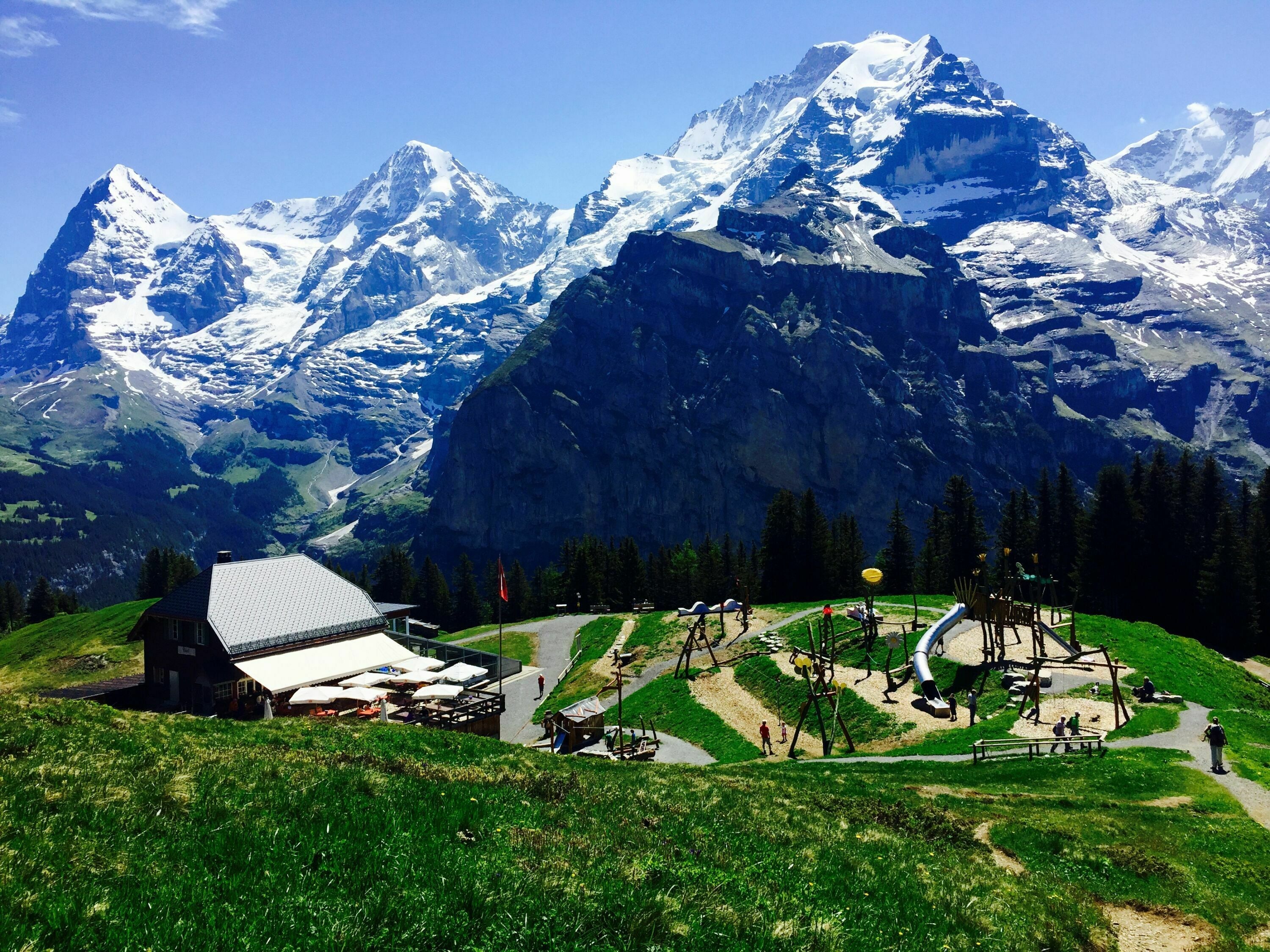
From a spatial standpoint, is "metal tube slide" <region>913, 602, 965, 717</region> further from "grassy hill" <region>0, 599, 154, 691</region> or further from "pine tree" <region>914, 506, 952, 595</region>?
"grassy hill" <region>0, 599, 154, 691</region>

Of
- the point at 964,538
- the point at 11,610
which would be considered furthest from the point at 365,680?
the point at 11,610

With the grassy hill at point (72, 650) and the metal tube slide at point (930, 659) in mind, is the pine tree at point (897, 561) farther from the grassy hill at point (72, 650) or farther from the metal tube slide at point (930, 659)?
the grassy hill at point (72, 650)

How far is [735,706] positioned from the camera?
177ft

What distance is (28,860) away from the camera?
31.0 ft

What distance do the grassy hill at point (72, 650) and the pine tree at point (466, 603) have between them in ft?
177

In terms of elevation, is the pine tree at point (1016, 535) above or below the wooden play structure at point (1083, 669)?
above

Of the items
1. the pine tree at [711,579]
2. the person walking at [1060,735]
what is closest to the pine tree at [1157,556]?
the pine tree at [711,579]

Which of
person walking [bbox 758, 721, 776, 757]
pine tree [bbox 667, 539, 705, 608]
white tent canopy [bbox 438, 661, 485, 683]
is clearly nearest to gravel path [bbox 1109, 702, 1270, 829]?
person walking [bbox 758, 721, 776, 757]

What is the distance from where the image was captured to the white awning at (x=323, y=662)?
52.1 m

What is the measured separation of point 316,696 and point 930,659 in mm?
41292

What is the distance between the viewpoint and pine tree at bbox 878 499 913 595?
371 feet

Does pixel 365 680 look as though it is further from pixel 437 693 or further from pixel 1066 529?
pixel 1066 529

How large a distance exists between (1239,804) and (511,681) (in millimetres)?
58623

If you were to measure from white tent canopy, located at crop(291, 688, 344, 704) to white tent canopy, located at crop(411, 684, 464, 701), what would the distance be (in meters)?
4.92
